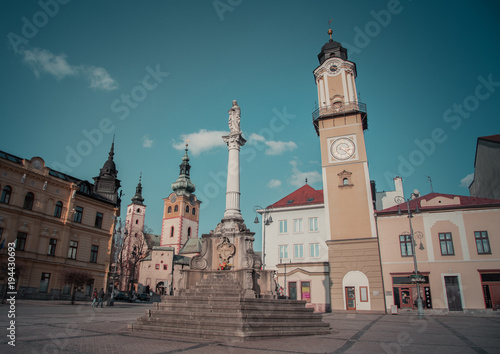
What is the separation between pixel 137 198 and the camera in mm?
96500

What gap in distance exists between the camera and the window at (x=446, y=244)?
27.4 m

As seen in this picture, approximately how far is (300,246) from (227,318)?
28240mm

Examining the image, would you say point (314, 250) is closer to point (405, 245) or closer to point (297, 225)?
point (297, 225)

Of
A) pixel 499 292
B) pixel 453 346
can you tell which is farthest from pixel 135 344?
pixel 499 292

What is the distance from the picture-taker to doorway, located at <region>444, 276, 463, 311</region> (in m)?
26.0

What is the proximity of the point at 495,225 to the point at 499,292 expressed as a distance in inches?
205

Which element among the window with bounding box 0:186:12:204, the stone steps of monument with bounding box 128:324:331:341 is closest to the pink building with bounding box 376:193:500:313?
the stone steps of monument with bounding box 128:324:331:341

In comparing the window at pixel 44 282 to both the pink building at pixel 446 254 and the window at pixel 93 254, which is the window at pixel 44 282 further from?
the pink building at pixel 446 254

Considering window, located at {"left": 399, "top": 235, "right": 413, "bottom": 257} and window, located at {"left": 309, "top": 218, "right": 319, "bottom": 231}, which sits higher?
window, located at {"left": 309, "top": 218, "right": 319, "bottom": 231}

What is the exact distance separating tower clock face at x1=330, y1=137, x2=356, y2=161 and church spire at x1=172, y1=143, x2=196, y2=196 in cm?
6193

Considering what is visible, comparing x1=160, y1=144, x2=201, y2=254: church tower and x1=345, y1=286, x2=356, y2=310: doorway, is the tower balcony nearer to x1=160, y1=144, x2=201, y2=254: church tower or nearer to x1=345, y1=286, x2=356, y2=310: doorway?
x1=345, y1=286, x2=356, y2=310: doorway

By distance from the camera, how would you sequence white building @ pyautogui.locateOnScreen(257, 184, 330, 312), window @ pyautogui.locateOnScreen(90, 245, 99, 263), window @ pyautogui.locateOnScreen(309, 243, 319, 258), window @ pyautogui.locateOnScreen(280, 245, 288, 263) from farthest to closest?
window @ pyautogui.locateOnScreen(280, 245, 288, 263) → window @ pyautogui.locateOnScreen(90, 245, 99, 263) → window @ pyautogui.locateOnScreen(309, 243, 319, 258) → white building @ pyautogui.locateOnScreen(257, 184, 330, 312)

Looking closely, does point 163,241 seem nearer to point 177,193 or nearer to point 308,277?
point 177,193

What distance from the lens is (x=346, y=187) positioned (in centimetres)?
3162
